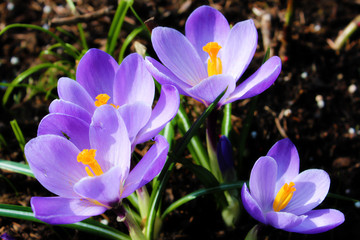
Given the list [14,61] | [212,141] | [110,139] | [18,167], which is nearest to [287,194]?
[212,141]

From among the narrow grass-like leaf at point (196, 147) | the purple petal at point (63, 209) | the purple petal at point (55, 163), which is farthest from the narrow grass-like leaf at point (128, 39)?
the purple petal at point (63, 209)

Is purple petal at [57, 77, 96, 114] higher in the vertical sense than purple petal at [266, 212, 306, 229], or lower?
higher

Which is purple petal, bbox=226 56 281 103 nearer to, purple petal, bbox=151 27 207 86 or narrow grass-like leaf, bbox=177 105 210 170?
purple petal, bbox=151 27 207 86

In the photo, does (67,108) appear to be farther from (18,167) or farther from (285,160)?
(285,160)

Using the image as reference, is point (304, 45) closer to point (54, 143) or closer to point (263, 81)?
point (263, 81)

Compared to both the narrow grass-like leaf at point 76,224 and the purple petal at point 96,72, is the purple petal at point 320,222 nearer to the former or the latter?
the narrow grass-like leaf at point 76,224

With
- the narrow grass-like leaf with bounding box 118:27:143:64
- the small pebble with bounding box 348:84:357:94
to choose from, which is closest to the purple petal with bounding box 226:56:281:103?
the narrow grass-like leaf with bounding box 118:27:143:64
